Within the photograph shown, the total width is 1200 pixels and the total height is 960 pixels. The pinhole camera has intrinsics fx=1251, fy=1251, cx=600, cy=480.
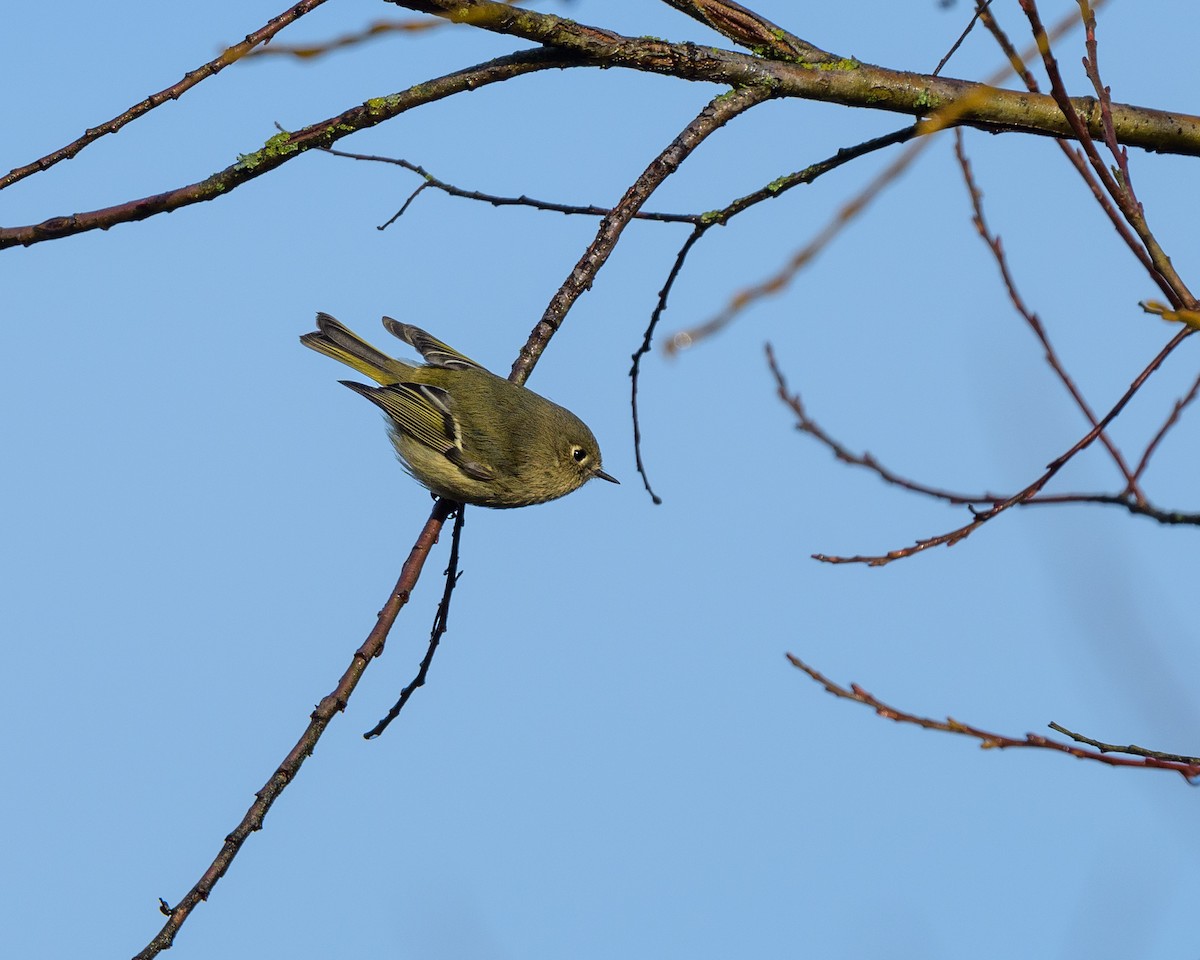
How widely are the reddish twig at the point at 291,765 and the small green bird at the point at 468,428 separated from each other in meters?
1.70

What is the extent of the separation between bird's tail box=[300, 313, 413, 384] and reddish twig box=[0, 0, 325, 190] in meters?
3.29

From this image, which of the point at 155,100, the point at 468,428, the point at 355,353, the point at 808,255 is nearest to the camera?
the point at 808,255

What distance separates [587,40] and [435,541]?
173 cm

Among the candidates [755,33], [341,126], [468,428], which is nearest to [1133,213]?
[755,33]

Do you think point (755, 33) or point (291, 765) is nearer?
point (291, 765)

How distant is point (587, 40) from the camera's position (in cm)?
304

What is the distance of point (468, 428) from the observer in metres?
5.27

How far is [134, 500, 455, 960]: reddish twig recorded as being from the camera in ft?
7.34

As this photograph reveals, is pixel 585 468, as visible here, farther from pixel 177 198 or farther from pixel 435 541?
pixel 177 198

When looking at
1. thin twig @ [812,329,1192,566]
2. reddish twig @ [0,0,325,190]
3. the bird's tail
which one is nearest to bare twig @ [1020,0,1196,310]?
thin twig @ [812,329,1192,566]

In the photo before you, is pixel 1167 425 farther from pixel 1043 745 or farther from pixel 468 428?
pixel 468 428

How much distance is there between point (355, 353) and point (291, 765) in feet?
11.3

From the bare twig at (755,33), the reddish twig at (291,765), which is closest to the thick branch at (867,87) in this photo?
the bare twig at (755,33)

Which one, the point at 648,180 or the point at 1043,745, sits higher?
the point at 648,180
